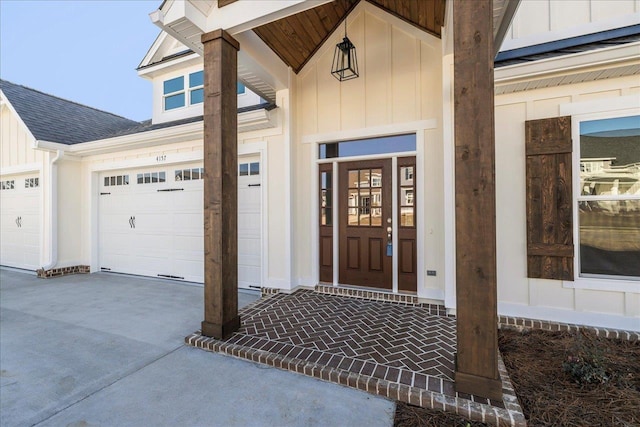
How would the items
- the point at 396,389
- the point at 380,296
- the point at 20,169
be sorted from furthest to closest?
the point at 20,169 < the point at 380,296 < the point at 396,389

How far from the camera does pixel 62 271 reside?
21.4 ft

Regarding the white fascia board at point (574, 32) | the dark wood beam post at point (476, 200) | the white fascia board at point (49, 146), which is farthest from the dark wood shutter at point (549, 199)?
the white fascia board at point (49, 146)

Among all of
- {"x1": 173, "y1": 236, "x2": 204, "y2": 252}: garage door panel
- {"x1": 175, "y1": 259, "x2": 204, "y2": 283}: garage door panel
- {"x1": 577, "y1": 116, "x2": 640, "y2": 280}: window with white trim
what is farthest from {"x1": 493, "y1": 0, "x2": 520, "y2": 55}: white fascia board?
{"x1": 175, "y1": 259, "x2": 204, "y2": 283}: garage door panel

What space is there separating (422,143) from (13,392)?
4870 millimetres

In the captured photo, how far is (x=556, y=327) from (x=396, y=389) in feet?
7.42

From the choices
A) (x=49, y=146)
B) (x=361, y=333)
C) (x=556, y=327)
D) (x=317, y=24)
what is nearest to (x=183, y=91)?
(x=49, y=146)

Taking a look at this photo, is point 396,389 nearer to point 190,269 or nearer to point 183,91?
point 190,269

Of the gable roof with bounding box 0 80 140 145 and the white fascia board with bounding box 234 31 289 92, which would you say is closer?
the white fascia board with bounding box 234 31 289 92

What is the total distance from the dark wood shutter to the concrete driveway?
2506mm

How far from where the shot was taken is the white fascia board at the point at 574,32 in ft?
10.2

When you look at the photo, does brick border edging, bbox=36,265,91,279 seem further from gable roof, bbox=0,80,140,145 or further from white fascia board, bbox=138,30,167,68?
white fascia board, bbox=138,30,167,68

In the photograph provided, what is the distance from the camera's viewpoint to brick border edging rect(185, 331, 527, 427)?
77.6 inches

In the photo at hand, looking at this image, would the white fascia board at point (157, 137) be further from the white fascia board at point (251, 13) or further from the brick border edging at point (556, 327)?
the brick border edging at point (556, 327)

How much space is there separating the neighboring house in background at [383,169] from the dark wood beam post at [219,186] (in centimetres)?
46
